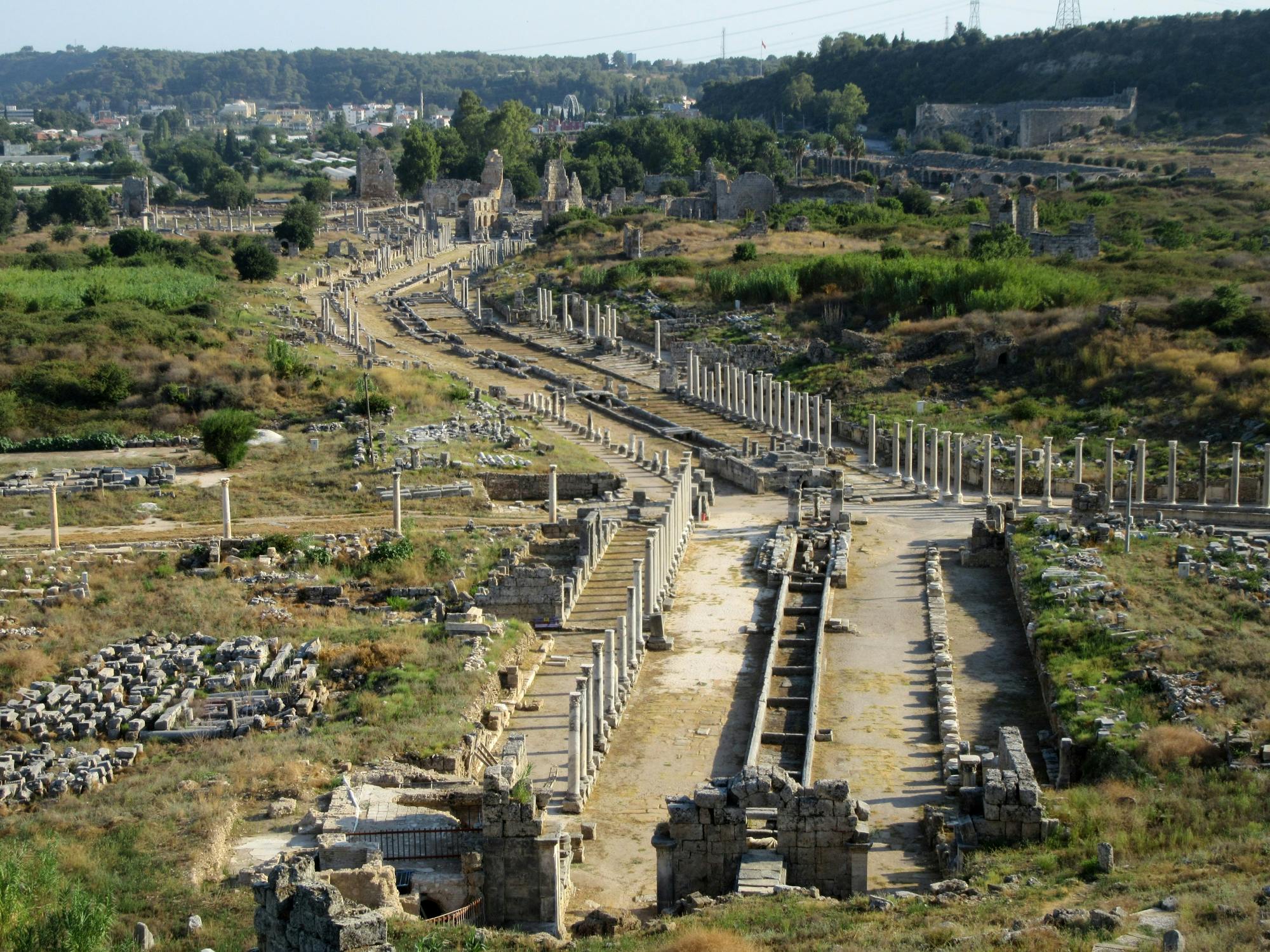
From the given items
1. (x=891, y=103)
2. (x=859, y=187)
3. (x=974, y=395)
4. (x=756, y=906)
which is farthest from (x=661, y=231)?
(x=891, y=103)

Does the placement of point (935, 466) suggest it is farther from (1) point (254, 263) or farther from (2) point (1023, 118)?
(2) point (1023, 118)

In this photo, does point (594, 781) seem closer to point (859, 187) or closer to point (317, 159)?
point (859, 187)

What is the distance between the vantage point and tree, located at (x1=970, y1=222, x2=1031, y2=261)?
66.6 metres

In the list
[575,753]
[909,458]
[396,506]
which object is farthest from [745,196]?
[575,753]

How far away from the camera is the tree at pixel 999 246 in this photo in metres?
66.6

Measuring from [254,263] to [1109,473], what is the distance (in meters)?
52.4

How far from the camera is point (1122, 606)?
95.3 ft

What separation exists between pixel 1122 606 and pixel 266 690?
14.0m

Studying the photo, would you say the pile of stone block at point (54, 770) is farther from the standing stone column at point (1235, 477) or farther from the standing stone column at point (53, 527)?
the standing stone column at point (1235, 477)

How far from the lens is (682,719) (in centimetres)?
2689

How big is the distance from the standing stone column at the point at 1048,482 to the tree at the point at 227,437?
1869 centimetres

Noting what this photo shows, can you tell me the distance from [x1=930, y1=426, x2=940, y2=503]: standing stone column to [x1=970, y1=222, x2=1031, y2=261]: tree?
22.4m

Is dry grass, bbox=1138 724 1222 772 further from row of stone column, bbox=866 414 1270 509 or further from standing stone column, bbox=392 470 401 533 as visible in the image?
standing stone column, bbox=392 470 401 533

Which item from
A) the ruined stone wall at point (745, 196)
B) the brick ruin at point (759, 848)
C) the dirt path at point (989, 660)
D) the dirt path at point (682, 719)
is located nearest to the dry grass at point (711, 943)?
the brick ruin at point (759, 848)
